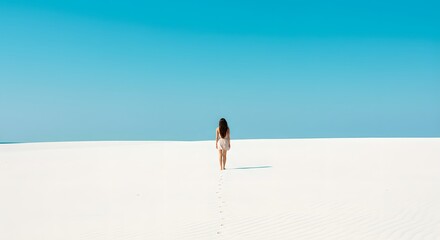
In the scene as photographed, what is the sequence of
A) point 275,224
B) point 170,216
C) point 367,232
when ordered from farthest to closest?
point 170,216, point 275,224, point 367,232

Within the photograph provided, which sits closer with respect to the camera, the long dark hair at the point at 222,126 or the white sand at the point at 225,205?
the white sand at the point at 225,205

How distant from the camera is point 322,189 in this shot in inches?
366

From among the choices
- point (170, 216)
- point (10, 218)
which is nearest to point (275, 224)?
point (170, 216)

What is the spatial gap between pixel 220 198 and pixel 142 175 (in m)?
5.06

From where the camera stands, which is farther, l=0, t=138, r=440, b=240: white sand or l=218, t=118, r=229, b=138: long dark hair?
l=218, t=118, r=229, b=138: long dark hair

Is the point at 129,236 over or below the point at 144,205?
below

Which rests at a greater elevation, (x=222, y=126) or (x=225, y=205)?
(x=222, y=126)

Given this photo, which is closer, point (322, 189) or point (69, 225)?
point (69, 225)

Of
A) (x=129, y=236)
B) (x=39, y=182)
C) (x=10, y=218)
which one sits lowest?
(x=129, y=236)

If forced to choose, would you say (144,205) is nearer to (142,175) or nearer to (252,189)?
(252,189)

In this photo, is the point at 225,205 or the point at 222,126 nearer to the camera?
the point at 225,205

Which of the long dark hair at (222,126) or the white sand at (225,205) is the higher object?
the long dark hair at (222,126)

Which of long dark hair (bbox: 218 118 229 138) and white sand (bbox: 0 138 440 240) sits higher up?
long dark hair (bbox: 218 118 229 138)

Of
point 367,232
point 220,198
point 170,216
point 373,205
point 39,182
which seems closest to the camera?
point 367,232
